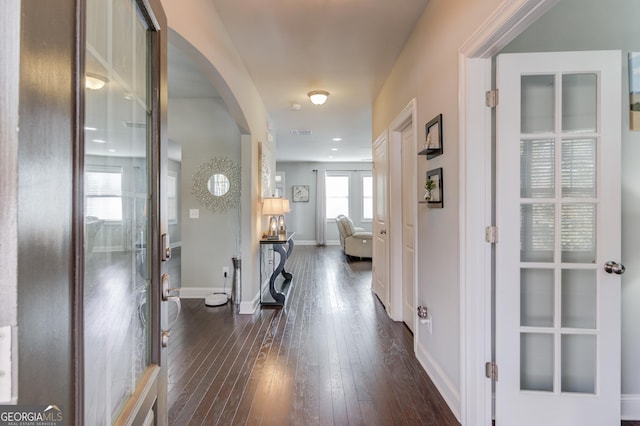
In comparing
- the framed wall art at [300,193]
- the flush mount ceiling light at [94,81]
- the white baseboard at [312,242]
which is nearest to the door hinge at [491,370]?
the flush mount ceiling light at [94,81]

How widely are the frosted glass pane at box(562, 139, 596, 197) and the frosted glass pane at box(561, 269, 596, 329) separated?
17.4 inches

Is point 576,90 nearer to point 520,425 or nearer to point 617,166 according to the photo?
point 617,166

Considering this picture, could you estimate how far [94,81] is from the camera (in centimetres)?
71

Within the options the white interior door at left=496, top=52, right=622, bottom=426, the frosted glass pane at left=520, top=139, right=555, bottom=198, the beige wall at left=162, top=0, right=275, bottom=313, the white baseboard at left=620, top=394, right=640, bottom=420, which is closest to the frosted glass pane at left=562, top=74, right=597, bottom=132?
the white interior door at left=496, top=52, right=622, bottom=426

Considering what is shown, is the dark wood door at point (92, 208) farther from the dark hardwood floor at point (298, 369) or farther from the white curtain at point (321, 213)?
the white curtain at point (321, 213)

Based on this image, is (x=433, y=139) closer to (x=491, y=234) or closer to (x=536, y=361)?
(x=491, y=234)

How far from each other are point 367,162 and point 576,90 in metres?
8.16

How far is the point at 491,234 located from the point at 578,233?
0.46 m

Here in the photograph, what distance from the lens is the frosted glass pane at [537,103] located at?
5.62 feet

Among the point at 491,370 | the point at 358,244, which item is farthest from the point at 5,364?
the point at 358,244

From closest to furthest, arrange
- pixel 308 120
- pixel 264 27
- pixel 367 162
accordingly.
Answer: pixel 264 27 < pixel 308 120 < pixel 367 162

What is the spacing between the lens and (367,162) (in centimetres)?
980

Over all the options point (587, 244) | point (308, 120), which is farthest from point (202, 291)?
point (587, 244)

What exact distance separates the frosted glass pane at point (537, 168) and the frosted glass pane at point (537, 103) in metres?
0.08
